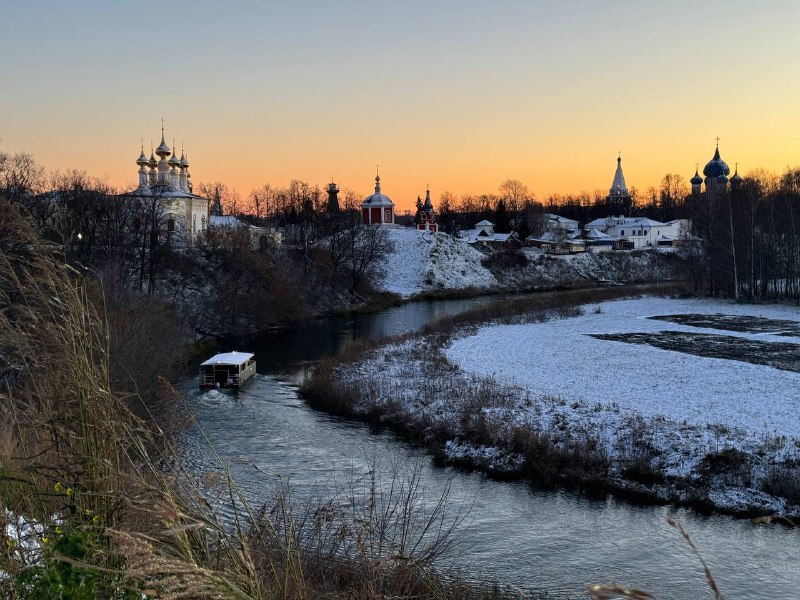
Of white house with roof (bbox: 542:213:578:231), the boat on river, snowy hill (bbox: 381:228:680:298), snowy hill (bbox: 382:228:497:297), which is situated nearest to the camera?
the boat on river

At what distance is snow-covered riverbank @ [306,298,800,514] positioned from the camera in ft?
54.6

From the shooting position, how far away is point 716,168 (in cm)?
10531

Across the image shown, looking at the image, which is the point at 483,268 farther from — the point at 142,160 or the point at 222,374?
the point at 222,374

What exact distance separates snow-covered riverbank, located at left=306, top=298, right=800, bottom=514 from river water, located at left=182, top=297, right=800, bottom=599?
1.18 m

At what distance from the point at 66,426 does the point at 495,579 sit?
950cm

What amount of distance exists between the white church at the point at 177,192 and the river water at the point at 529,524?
4239 centimetres

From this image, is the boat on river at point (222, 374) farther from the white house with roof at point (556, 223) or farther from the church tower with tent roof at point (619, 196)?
the church tower with tent roof at point (619, 196)

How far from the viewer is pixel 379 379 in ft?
87.6

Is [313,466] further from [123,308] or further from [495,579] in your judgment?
[123,308]

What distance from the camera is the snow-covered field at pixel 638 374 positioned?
20.4m

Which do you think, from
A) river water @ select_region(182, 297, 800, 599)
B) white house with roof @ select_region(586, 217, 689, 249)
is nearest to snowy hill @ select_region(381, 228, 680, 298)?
white house with roof @ select_region(586, 217, 689, 249)

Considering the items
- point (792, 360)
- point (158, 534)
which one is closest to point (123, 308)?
point (158, 534)

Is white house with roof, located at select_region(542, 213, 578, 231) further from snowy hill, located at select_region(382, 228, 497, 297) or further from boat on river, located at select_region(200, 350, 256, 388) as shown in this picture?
boat on river, located at select_region(200, 350, 256, 388)

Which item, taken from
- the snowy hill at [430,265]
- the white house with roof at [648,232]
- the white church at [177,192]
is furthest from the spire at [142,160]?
the white house with roof at [648,232]
